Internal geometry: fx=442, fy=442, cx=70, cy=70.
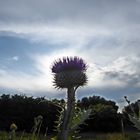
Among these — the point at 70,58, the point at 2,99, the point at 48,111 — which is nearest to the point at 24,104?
the point at 2,99

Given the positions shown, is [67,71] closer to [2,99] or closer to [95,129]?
[95,129]

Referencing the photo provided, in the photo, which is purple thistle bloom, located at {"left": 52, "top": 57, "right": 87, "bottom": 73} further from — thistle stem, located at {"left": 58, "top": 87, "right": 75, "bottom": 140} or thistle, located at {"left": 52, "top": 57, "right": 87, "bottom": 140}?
thistle stem, located at {"left": 58, "top": 87, "right": 75, "bottom": 140}

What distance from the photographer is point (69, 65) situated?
9008 millimetres

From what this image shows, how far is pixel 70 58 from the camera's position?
9.09 meters

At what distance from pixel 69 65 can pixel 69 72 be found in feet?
0.88

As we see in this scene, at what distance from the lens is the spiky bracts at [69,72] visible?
860 cm

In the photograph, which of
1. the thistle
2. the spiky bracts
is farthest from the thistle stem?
the spiky bracts

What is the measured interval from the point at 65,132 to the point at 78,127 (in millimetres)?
514

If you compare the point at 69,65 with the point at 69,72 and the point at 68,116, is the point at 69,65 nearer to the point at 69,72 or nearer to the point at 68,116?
the point at 69,72

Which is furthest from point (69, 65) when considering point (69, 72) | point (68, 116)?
point (68, 116)

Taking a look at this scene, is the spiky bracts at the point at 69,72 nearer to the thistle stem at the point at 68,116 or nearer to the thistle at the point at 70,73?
the thistle at the point at 70,73

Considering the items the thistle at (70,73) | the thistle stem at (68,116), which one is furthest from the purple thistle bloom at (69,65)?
the thistle stem at (68,116)

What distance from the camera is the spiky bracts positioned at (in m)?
8.60

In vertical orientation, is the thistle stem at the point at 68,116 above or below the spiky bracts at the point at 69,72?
below
